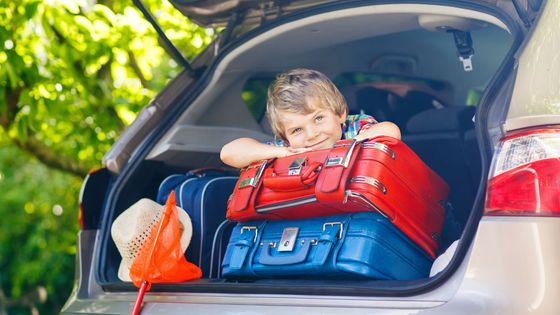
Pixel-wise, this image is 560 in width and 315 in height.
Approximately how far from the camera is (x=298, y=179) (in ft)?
9.42

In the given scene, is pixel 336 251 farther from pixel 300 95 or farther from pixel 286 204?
pixel 300 95

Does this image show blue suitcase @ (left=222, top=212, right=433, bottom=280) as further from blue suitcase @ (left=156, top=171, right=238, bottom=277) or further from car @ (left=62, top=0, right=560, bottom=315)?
blue suitcase @ (left=156, top=171, right=238, bottom=277)

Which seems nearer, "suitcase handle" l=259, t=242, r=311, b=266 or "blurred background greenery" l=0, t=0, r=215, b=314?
"suitcase handle" l=259, t=242, r=311, b=266

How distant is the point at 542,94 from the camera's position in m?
2.47

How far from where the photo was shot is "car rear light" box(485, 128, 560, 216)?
2.37 metres

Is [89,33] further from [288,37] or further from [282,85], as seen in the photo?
[282,85]

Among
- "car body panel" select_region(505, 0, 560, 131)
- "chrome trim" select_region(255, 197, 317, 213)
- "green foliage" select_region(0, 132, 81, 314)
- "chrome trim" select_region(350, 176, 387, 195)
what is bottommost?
"green foliage" select_region(0, 132, 81, 314)

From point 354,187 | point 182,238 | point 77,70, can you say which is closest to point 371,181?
point 354,187

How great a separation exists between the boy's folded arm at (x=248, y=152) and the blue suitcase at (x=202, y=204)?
0.23 metres

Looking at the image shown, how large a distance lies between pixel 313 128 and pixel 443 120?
0.95 m

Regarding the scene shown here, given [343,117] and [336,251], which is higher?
[343,117]

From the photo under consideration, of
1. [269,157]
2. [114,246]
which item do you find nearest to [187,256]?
[114,246]

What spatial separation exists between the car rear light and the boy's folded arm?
33.8 inches

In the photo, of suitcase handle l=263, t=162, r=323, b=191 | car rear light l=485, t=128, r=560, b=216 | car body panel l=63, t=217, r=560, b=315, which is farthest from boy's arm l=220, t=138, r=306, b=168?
car rear light l=485, t=128, r=560, b=216
